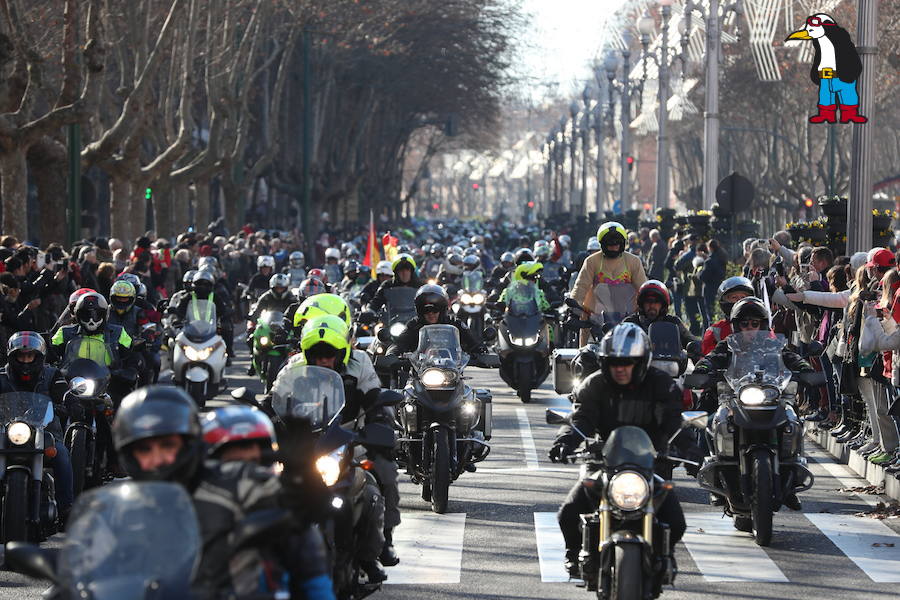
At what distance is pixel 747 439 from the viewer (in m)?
11.5

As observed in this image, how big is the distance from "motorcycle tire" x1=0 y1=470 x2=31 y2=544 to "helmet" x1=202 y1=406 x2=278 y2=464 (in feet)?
17.1

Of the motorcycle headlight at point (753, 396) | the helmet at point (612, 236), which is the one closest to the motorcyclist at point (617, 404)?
the motorcycle headlight at point (753, 396)

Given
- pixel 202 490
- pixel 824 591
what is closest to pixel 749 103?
pixel 824 591

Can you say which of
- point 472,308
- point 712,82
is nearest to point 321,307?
point 472,308

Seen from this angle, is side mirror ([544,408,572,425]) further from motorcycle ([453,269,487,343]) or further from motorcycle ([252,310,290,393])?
motorcycle ([453,269,487,343])

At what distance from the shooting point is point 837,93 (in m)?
19.6

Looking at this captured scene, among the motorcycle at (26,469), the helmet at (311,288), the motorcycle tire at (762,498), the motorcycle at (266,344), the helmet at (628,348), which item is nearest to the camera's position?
the helmet at (628,348)

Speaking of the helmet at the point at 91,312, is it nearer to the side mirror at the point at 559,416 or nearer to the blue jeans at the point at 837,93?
the side mirror at the point at 559,416

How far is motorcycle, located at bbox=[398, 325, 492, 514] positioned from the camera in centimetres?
1266

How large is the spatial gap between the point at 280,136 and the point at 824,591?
56.5 m

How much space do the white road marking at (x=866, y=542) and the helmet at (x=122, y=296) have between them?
6.15 m

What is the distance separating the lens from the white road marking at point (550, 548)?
10.4m

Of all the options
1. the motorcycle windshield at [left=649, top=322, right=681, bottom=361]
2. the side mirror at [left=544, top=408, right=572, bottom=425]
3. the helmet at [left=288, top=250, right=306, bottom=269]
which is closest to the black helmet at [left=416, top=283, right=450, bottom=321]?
the motorcycle windshield at [left=649, top=322, right=681, bottom=361]

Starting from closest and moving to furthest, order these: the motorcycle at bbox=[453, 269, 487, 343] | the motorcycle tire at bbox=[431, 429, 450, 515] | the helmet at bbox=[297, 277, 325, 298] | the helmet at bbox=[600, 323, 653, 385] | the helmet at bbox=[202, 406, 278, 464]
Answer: the helmet at bbox=[202, 406, 278, 464], the helmet at bbox=[600, 323, 653, 385], the motorcycle tire at bbox=[431, 429, 450, 515], the helmet at bbox=[297, 277, 325, 298], the motorcycle at bbox=[453, 269, 487, 343]
